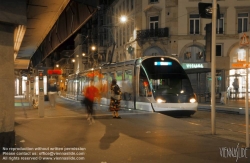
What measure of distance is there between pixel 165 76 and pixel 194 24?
884 inches

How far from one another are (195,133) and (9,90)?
19.8ft

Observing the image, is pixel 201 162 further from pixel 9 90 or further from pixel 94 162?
pixel 9 90

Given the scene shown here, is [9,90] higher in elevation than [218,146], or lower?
higher

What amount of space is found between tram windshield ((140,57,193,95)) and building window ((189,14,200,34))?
2143cm

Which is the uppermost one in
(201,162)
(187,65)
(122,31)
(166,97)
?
(122,31)

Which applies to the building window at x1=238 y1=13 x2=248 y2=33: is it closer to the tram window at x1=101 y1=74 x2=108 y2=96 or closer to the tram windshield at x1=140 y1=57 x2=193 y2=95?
the tram window at x1=101 y1=74 x2=108 y2=96

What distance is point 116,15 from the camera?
48969mm

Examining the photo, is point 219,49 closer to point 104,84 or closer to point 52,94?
point 104,84

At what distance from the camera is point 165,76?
17859 mm

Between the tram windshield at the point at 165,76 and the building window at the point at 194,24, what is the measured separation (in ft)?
70.3

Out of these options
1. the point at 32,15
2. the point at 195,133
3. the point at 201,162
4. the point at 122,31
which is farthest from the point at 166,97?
the point at 122,31

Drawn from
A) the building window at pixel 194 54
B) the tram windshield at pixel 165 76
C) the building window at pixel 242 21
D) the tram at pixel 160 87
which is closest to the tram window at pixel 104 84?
the tram at pixel 160 87

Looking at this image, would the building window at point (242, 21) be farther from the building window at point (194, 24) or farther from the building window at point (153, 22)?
the building window at point (153, 22)

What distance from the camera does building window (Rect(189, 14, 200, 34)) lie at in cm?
3862
